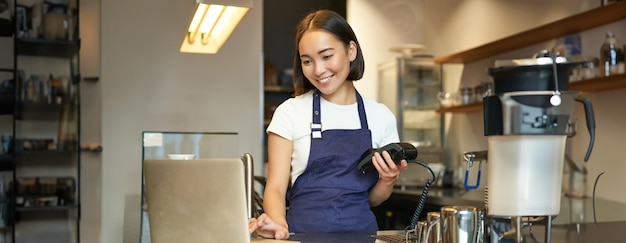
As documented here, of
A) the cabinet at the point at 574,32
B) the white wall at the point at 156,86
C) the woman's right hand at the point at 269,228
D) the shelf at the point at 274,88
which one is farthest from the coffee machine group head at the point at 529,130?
the shelf at the point at 274,88

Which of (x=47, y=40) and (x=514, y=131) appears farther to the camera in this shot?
(x=47, y=40)

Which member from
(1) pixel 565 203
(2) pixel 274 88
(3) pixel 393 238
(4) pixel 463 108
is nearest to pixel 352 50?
(3) pixel 393 238

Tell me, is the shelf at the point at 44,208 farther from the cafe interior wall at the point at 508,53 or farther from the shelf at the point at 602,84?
the shelf at the point at 602,84

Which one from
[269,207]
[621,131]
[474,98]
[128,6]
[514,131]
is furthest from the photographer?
[474,98]

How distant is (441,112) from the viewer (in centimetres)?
514

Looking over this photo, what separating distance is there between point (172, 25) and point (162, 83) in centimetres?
38

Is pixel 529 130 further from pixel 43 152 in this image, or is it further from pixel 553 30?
pixel 43 152

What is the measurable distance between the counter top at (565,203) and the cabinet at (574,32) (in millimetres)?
560

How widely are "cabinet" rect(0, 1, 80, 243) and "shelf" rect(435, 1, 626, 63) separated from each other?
2915mm

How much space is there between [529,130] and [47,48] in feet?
16.3

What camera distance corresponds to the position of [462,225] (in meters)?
1.48

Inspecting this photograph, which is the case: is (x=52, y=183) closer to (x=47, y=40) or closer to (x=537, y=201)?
(x=47, y=40)

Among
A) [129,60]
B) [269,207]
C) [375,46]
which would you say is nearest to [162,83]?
[129,60]

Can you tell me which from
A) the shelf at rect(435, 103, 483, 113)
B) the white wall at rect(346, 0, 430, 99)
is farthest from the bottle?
the white wall at rect(346, 0, 430, 99)
